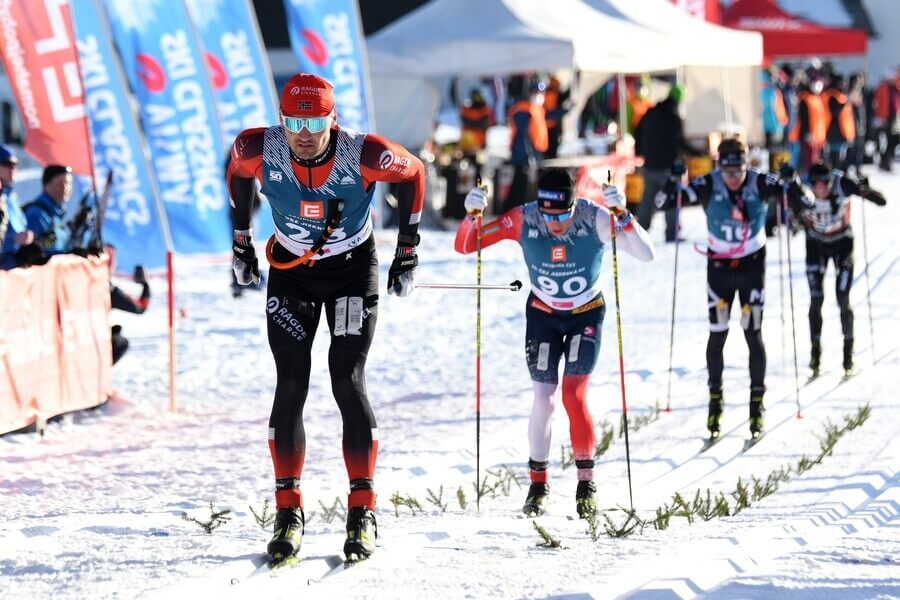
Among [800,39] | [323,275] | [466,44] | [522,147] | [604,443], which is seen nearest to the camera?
[323,275]

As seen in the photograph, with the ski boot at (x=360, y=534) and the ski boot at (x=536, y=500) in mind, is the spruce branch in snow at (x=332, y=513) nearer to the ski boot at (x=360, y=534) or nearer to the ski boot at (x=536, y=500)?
the ski boot at (x=536, y=500)

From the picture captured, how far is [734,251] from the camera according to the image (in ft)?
30.7

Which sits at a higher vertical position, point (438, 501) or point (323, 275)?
point (323, 275)

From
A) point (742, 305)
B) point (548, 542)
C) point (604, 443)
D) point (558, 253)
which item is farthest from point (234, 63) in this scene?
point (548, 542)

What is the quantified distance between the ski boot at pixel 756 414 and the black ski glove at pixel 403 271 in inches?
169

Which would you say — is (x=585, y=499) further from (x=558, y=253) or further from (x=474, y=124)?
(x=474, y=124)

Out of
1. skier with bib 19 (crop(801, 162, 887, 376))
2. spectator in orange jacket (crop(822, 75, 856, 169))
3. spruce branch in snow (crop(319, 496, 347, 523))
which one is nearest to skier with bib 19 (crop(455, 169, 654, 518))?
spruce branch in snow (crop(319, 496, 347, 523))

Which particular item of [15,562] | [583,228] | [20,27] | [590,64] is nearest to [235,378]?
[20,27]

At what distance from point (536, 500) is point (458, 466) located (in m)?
1.52

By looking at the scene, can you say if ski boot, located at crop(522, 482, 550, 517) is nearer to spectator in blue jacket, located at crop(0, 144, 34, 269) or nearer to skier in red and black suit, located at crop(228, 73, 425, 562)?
skier in red and black suit, located at crop(228, 73, 425, 562)

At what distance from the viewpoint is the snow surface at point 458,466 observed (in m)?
5.28

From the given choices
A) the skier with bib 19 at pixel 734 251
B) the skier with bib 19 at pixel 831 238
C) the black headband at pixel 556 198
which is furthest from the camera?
the skier with bib 19 at pixel 831 238

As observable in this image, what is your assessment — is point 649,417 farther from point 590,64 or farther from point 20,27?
point 590,64

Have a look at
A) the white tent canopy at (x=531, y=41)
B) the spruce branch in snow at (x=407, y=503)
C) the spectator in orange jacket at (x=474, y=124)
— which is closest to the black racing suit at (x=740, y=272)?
the spruce branch in snow at (x=407, y=503)
